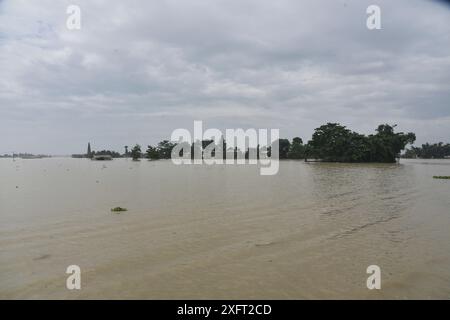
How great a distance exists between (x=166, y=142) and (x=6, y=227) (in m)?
111

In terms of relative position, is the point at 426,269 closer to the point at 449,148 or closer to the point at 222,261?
the point at 222,261

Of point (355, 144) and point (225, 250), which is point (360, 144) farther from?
point (225, 250)

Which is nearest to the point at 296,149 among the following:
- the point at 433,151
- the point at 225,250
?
the point at 433,151

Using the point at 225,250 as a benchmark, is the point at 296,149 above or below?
above

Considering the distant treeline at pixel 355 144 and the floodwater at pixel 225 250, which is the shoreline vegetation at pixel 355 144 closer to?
the distant treeline at pixel 355 144

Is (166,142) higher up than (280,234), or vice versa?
(166,142)

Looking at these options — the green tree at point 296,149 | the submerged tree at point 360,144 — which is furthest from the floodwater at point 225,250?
the green tree at point 296,149

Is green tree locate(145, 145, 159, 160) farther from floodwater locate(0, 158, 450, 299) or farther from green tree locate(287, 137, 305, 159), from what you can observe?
floodwater locate(0, 158, 450, 299)

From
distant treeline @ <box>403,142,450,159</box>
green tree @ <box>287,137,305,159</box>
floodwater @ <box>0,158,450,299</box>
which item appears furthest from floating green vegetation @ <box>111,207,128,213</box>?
distant treeline @ <box>403,142,450,159</box>
